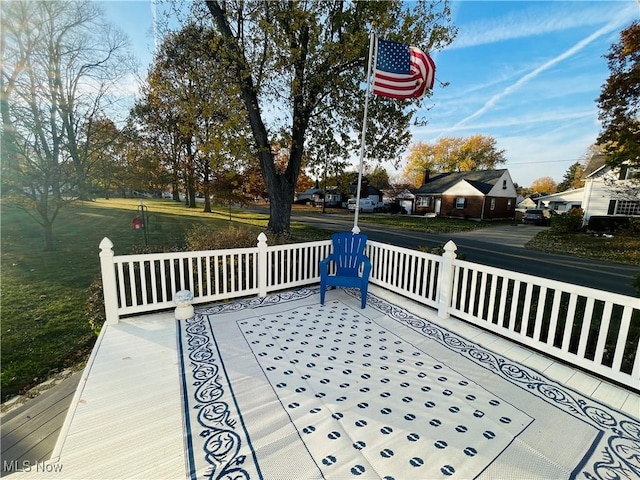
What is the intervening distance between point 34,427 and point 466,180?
27183 mm

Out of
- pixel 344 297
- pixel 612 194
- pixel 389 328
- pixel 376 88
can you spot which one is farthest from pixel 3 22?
pixel 612 194

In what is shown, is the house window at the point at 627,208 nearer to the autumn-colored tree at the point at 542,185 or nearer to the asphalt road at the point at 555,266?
the asphalt road at the point at 555,266

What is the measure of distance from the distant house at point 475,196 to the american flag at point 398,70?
2126cm

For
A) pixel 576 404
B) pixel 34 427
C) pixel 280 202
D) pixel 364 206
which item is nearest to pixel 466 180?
pixel 364 206

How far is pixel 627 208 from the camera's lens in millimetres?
15664

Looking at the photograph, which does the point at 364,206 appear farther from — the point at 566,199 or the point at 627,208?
the point at 627,208

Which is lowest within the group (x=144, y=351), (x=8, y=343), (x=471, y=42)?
(x=8, y=343)

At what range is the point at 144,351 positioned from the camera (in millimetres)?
2824

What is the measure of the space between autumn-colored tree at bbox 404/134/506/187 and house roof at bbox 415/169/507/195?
25.5 feet

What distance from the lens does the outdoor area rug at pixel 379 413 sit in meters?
1.67

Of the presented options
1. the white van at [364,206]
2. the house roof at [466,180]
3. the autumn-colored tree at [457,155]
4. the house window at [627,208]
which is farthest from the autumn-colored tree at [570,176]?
the white van at [364,206]

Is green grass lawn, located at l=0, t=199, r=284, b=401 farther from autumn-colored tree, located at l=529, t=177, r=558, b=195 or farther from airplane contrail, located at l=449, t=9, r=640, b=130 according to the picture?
autumn-colored tree, located at l=529, t=177, r=558, b=195

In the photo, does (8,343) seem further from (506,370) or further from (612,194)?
Answer: (612,194)

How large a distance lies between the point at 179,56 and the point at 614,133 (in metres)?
15.5
